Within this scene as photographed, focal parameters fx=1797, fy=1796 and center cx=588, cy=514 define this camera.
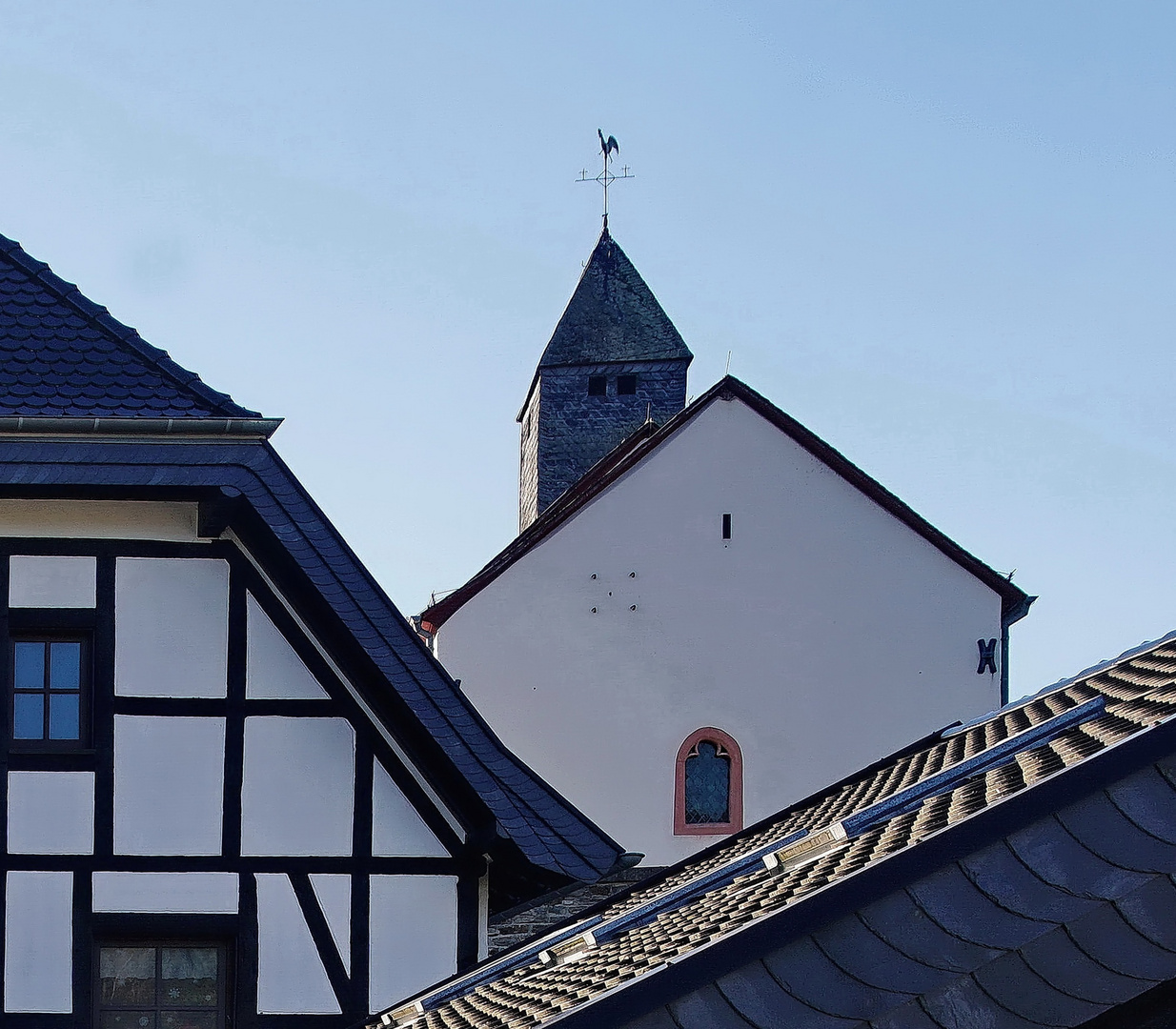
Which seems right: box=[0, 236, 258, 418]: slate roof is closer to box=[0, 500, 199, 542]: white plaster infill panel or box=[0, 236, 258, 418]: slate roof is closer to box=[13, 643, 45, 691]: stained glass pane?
box=[0, 500, 199, 542]: white plaster infill panel

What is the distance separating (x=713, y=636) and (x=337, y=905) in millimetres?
12798

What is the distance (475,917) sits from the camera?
372 inches

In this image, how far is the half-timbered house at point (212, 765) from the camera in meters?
9.30

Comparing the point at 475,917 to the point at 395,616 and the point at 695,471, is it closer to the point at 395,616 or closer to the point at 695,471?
the point at 395,616

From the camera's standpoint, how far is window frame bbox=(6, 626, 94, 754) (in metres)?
9.48

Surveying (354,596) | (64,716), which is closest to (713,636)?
(354,596)

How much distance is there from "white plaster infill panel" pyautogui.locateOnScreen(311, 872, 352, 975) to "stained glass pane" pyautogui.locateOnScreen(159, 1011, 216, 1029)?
0.76 m

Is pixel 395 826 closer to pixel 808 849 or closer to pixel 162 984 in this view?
pixel 162 984

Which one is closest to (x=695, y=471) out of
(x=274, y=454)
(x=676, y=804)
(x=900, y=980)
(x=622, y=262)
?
(x=676, y=804)

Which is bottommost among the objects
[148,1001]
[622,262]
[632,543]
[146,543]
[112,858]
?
[148,1001]

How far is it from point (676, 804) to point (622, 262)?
36.7ft

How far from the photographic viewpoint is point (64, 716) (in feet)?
31.3

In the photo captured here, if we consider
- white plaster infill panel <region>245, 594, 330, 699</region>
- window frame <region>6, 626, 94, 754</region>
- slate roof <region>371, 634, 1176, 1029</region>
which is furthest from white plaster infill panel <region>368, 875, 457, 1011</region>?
slate roof <region>371, 634, 1176, 1029</region>

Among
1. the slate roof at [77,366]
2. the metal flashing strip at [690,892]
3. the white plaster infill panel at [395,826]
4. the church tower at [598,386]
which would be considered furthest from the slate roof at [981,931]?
the church tower at [598,386]
